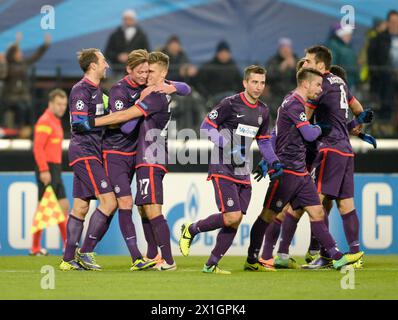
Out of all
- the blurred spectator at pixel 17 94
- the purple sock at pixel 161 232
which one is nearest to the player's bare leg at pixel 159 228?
the purple sock at pixel 161 232

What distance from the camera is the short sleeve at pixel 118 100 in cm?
1065

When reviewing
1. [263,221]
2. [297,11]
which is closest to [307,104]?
[263,221]

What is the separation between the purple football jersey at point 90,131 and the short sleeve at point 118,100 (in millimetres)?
126

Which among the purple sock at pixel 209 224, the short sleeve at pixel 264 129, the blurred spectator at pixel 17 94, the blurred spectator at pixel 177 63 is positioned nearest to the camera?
the purple sock at pixel 209 224

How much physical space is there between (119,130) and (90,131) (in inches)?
11.7

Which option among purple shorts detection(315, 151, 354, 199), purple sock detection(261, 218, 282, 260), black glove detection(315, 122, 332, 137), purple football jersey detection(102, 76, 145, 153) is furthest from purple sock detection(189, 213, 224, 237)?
black glove detection(315, 122, 332, 137)

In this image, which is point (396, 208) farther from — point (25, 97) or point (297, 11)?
point (25, 97)

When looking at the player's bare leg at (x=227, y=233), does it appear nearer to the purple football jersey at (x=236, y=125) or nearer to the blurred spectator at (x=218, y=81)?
the purple football jersey at (x=236, y=125)

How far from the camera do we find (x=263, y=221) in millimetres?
10477

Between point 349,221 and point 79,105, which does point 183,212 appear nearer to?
point 349,221

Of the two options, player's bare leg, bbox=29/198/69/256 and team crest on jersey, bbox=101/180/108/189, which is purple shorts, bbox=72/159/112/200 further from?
player's bare leg, bbox=29/198/69/256

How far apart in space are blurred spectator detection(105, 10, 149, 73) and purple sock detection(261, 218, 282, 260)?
544 centimetres

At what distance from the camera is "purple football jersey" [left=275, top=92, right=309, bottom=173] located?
10.4 metres
